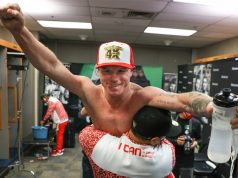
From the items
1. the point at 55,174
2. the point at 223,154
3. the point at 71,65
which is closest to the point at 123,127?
the point at 223,154

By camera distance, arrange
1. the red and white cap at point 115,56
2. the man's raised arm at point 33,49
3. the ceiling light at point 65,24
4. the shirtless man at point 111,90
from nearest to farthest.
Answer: the man's raised arm at point 33,49, the shirtless man at point 111,90, the red and white cap at point 115,56, the ceiling light at point 65,24

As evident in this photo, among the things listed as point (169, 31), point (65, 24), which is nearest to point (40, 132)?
point (65, 24)

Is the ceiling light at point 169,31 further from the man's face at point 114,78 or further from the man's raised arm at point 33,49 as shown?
the man's raised arm at point 33,49

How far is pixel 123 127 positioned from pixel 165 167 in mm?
267

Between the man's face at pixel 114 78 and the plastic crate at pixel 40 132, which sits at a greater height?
the man's face at pixel 114 78

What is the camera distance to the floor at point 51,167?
4033mm

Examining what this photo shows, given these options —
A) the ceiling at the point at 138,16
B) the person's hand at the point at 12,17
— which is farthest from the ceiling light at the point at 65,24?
the person's hand at the point at 12,17

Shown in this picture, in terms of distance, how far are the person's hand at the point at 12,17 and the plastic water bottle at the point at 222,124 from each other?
751mm

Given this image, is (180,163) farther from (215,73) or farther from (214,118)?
(214,118)

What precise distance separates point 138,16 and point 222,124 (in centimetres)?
366

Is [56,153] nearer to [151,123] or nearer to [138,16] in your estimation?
[138,16]

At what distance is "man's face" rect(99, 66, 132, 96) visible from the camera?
121 cm

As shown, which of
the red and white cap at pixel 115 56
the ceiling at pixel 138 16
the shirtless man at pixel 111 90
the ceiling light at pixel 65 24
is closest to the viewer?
the shirtless man at pixel 111 90

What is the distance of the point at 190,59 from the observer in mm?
8094
